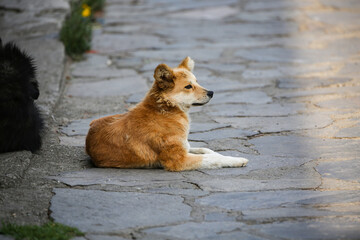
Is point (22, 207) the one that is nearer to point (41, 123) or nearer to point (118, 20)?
point (41, 123)

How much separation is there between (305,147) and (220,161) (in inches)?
38.6

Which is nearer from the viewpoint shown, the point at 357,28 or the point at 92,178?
the point at 92,178

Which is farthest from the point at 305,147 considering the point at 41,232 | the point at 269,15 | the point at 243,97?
the point at 269,15

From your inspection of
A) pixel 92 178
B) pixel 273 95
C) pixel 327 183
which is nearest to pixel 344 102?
pixel 273 95

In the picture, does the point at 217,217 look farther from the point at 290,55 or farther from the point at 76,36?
the point at 76,36

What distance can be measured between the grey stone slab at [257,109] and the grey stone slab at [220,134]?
59 cm

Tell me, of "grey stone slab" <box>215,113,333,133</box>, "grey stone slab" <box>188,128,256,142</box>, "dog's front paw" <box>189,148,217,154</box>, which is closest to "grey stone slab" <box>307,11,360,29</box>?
"grey stone slab" <box>215,113,333,133</box>

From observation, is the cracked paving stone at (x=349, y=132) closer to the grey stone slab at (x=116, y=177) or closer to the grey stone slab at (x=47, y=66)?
the grey stone slab at (x=116, y=177)

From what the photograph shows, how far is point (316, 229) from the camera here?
3.26 meters

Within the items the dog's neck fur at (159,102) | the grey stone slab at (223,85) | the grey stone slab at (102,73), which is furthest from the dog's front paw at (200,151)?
the grey stone slab at (102,73)

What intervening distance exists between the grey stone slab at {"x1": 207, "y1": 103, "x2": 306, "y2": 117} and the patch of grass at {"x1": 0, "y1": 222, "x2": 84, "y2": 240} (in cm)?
327

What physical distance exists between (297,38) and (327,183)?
6059 millimetres

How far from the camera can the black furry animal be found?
446 cm

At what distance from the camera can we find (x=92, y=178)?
4277 mm
